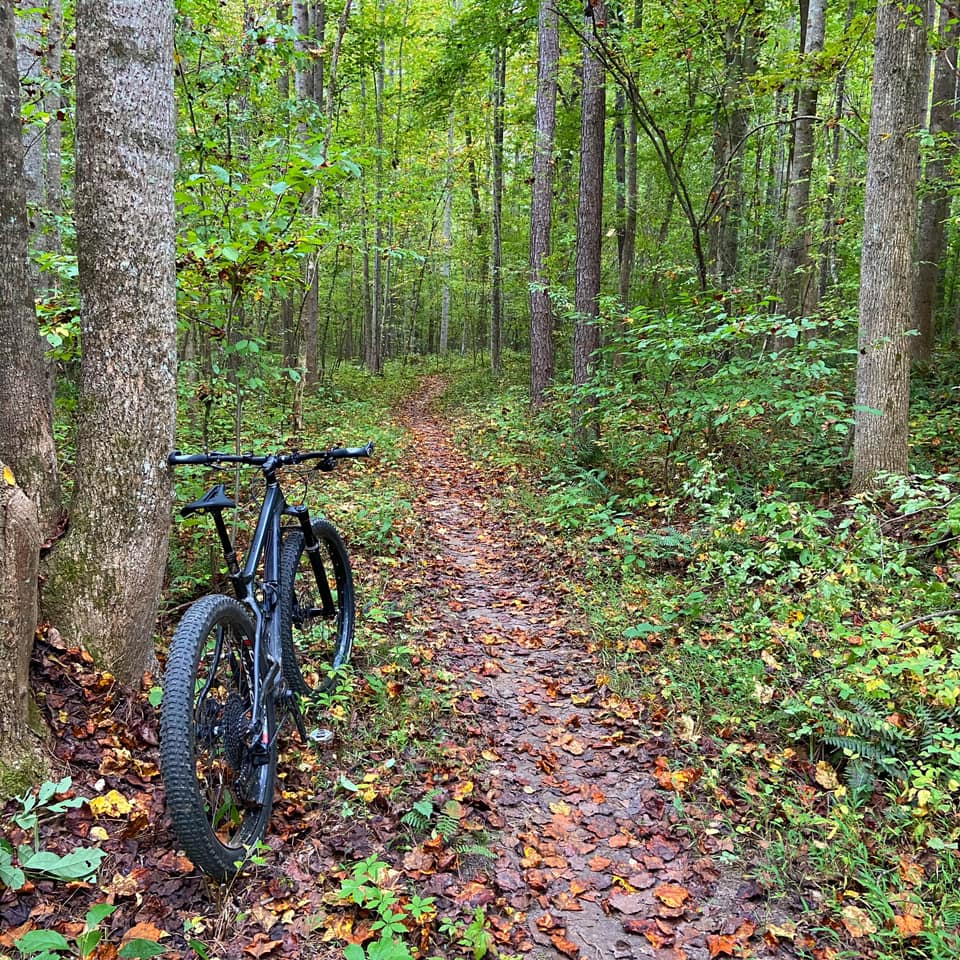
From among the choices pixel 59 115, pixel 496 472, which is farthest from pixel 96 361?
pixel 496 472

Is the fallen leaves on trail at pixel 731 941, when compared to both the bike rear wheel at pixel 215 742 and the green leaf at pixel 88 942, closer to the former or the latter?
the bike rear wheel at pixel 215 742

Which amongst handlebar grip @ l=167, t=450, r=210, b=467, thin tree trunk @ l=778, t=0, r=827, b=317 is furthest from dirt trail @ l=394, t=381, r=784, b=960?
thin tree trunk @ l=778, t=0, r=827, b=317

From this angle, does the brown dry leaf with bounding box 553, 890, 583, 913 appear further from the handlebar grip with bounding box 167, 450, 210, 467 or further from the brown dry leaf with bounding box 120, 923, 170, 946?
the handlebar grip with bounding box 167, 450, 210, 467

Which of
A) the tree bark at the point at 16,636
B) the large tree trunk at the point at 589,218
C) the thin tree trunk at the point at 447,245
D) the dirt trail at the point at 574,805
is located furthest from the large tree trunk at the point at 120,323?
the thin tree trunk at the point at 447,245

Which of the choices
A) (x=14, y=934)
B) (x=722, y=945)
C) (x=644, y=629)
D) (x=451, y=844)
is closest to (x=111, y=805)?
(x=14, y=934)

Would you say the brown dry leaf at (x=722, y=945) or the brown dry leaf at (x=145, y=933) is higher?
the brown dry leaf at (x=145, y=933)

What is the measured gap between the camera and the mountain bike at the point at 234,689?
2.28 meters

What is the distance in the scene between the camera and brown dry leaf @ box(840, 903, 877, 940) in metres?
2.50

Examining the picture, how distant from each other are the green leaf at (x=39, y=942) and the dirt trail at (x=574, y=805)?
1.66 m

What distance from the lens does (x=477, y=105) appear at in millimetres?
19297

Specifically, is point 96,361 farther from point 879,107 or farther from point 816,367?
point 879,107

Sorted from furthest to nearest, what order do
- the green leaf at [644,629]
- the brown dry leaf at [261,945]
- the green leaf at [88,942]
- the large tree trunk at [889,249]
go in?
the large tree trunk at [889,249], the green leaf at [644,629], the brown dry leaf at [261,945], the green leaf at [88,942]

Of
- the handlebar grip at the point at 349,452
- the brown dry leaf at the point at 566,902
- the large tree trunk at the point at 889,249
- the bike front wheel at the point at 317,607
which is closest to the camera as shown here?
the brown dry leaf at the point at 566,902

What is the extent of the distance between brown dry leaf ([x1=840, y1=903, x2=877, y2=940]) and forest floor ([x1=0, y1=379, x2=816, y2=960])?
184mm
